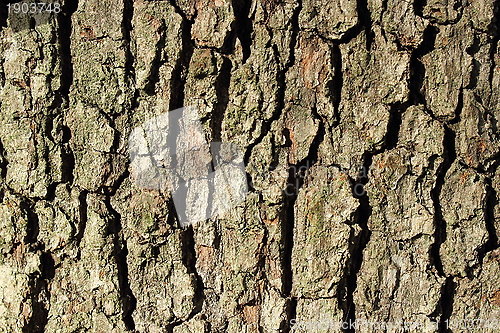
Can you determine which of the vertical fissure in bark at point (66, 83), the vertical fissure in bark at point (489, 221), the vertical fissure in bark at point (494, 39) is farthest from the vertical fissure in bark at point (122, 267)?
the vertical fissure in bark at point (494, 39)

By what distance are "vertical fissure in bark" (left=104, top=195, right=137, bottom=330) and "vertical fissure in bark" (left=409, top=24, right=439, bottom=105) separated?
0.98 m

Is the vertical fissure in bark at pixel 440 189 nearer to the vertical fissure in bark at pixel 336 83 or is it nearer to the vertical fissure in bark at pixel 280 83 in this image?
the vertical fissure in bark at pixel 336 83

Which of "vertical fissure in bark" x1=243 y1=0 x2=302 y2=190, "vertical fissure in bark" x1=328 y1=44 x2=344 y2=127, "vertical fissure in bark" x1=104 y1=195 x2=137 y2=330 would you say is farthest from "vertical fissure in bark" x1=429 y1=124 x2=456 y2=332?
"vertical fissure in bark" x1=104 y1=195 x2=137 y2=330

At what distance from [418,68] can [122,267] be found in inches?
43.5

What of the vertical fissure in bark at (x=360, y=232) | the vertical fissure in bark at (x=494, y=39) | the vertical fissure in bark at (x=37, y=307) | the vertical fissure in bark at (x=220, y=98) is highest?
the vertical fissure in bark at (x=494, y=39)

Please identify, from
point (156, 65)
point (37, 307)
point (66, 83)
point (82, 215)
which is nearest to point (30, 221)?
point (82, 215)

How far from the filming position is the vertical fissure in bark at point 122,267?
4.60ft

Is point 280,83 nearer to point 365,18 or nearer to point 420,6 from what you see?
point 365,18

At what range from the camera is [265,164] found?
137cm

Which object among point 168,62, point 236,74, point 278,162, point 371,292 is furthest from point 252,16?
point 371,292

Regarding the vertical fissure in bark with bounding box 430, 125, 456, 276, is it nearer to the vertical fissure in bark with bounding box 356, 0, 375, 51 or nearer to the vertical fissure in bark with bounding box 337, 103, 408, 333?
the vertical fissure in bark with bounding box 337, 103, 408, 333

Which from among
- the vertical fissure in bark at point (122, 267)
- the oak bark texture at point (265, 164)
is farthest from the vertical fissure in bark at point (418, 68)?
the vertical fissure in bark at point (122, 267)

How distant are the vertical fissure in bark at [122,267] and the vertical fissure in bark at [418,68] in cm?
98

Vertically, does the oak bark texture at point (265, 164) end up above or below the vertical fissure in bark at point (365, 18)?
below
